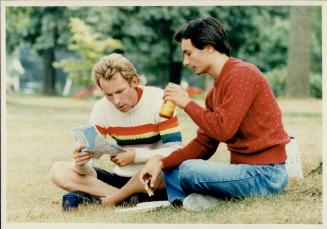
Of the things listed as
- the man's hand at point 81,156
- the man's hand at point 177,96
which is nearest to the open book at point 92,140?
the man's hand at point 81,156

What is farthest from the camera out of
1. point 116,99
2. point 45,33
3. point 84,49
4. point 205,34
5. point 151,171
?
point 45,33

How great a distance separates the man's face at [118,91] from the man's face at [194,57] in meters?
0.39

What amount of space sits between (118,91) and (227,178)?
76cm

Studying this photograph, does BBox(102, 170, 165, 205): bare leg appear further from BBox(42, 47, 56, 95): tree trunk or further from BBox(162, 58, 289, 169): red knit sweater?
BBox(42, 47, 56, 95): tree trunk

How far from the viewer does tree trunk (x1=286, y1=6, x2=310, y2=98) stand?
8141 mm

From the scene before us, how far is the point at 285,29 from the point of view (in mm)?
12188

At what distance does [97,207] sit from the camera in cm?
331

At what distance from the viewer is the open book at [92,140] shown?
303 cm

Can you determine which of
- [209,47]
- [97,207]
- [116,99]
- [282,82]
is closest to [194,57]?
[209,47]

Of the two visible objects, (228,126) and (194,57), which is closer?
(228,126)

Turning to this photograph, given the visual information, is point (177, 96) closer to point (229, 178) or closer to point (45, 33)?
point (229, 178)

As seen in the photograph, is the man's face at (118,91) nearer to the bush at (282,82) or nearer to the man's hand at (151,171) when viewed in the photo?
the man's hand at (151,171)

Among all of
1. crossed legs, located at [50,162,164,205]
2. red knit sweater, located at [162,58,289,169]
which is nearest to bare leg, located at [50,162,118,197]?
crossed legs, located at [50,162,164,205]

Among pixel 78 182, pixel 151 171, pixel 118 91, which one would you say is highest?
pixel 118 91
